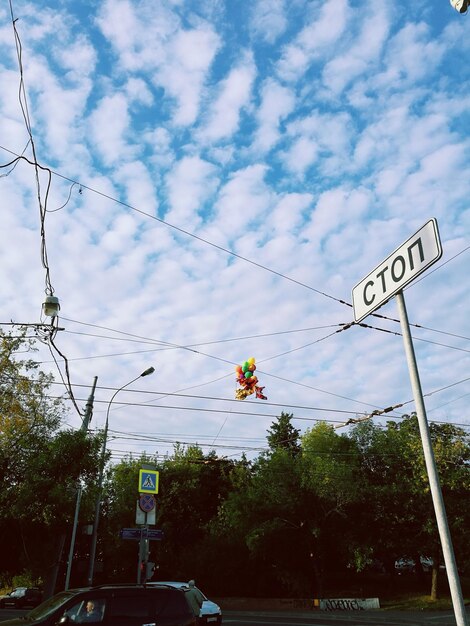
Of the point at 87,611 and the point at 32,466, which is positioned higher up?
the point at 32,466

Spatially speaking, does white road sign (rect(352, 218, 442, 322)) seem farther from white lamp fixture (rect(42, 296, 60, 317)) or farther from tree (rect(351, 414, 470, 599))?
tree (rect(351, 414, 470, 599))

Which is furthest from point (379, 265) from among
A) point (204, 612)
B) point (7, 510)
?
point (7, 510)

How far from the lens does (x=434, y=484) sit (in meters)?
4.12

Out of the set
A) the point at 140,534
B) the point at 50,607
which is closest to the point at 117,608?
the point at 50,607

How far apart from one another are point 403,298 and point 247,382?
1054 cm

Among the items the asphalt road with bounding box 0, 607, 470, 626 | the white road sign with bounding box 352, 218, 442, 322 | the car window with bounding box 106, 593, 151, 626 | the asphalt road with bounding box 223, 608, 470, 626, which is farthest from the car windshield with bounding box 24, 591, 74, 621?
the asphalt road with bounding box 223, 608, 470, 626

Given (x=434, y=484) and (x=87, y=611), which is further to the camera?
(x=87, y=611)

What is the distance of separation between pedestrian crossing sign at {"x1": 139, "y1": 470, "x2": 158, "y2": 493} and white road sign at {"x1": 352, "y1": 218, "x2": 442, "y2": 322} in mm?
13492

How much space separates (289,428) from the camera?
71.9 m

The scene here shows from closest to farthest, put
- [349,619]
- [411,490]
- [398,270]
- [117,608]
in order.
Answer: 1. [398,270]
2. [117,608]
3. [349,619]
4. [411,490]

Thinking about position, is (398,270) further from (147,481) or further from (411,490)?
(411,490)

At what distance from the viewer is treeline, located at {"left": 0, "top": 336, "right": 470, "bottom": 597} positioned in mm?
22500

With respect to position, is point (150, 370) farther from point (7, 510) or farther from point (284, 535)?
point (284, 535)

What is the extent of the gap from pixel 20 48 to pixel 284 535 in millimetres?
32154
